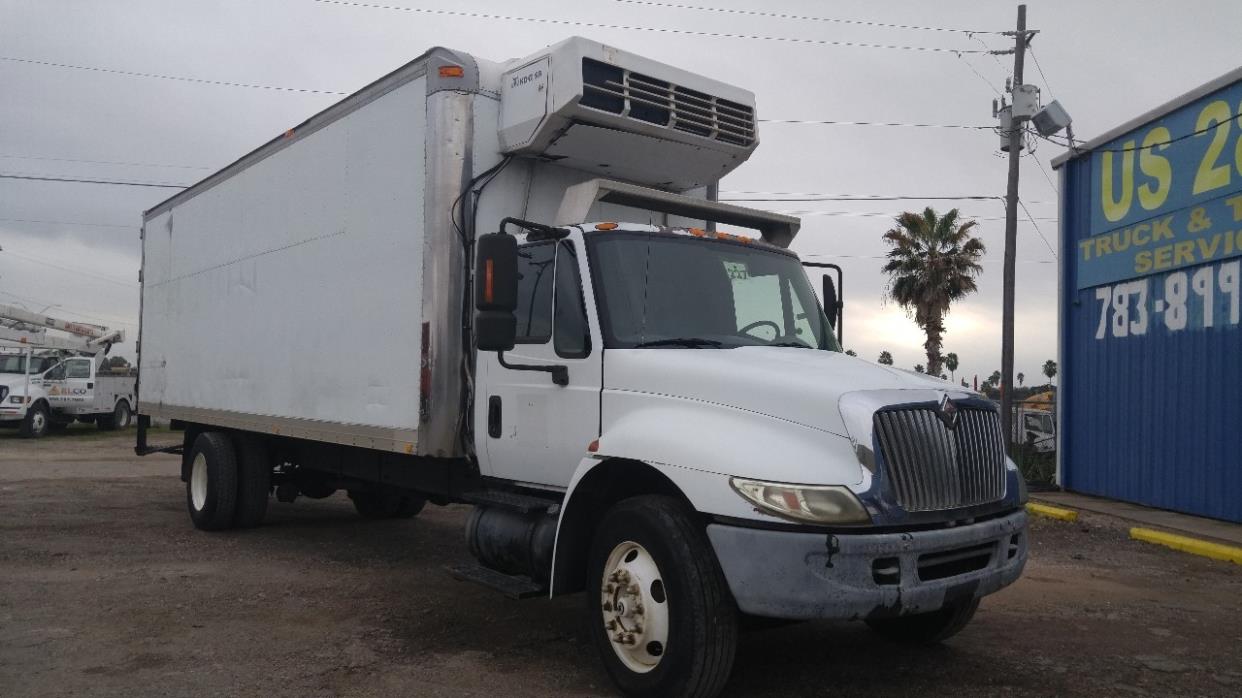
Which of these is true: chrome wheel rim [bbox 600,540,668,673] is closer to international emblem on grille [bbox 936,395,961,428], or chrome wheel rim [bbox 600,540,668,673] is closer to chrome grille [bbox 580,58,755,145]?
international emblem on grille [bbox 936,395,961,428]

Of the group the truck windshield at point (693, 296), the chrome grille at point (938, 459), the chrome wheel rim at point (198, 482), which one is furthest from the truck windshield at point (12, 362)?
the chrome grille at point (938, 459)

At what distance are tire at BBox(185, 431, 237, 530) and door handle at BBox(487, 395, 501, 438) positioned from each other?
4693mm

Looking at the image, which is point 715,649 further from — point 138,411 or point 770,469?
point 138,411

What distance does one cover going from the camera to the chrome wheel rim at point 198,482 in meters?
9.93

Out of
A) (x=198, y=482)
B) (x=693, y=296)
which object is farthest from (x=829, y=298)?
(x=198, y=482)

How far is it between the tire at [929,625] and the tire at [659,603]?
1.68 metres

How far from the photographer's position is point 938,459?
4.60 metres

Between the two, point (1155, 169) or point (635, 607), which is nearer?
point (635, 607)

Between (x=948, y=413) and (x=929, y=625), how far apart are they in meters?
1.71

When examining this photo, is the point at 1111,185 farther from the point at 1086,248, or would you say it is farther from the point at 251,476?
the point at 251,476

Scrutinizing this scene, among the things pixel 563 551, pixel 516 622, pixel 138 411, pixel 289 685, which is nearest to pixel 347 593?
pixel 516 622

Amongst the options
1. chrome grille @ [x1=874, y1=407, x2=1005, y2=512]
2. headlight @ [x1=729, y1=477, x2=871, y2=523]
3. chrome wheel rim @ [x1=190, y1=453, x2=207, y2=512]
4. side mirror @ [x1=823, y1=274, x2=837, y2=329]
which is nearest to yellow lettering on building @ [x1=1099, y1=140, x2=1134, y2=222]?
side mirror @ [x1=823, y1=274, x2=837, y2=329]

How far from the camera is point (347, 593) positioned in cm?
736

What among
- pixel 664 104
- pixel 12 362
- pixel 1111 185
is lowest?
pixel 12 362
